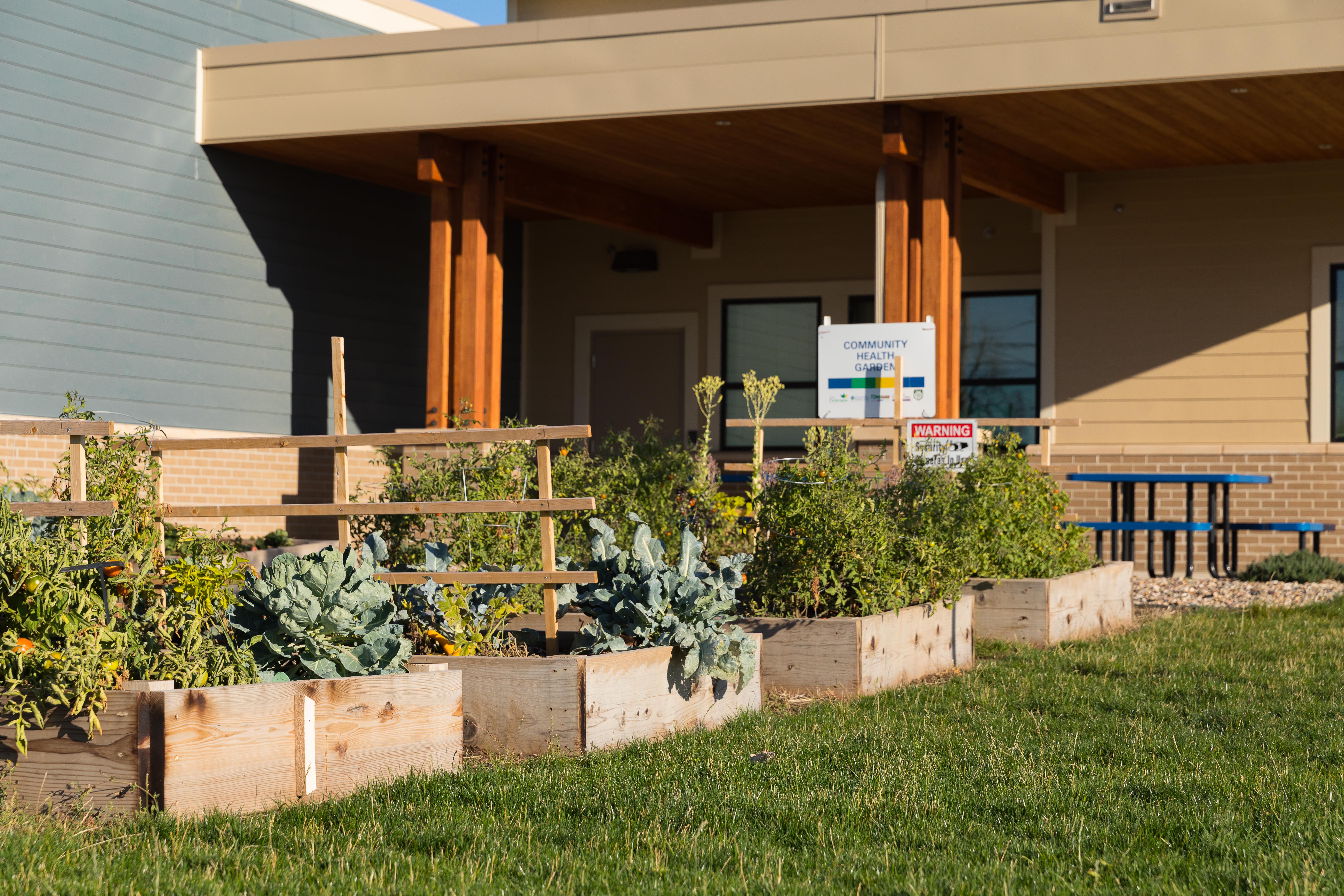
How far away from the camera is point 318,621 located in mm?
4590

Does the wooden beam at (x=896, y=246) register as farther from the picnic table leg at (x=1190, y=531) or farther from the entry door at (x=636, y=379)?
the entry door at (x=636, y=379)

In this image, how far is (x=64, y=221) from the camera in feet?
38.1

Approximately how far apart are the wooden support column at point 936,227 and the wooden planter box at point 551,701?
21.6 feet

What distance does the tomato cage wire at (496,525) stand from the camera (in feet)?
21.8

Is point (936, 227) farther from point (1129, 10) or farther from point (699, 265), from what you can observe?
point (699, 265)

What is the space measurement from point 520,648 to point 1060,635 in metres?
3.55

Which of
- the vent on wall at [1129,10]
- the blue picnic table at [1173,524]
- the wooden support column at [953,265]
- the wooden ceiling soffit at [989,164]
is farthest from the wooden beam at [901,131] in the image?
the blue picnic table at [1173,524]

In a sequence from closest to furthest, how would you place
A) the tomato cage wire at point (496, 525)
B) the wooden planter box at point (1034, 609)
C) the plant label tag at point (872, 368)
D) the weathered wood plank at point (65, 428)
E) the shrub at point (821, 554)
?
the weathered wood plank at point (65, 428) → the shrub at point (821, 554) → the tomato cage wire at point (496, 525) → the wooden planter box at point (1034, 609) → the plant label tag at point (872, 368)

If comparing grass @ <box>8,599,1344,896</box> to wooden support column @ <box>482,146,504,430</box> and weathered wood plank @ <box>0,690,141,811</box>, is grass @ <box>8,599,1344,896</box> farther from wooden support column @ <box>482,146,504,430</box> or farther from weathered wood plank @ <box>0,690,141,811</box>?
wooden support column @ <box>482,146,504,430</box>

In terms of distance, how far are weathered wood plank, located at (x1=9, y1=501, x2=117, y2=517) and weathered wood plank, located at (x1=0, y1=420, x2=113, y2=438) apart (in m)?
0.25

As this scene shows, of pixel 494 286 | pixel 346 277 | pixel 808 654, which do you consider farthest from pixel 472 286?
pixel 808 654

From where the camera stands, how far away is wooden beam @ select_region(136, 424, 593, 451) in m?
5.50

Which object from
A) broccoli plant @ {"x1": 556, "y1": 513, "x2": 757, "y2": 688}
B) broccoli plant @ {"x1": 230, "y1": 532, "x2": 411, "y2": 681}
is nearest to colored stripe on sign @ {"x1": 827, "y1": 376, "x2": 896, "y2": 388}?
broccoli plant @ {"x1": 556, "y1": 513, "x2": 757, "y2": 688}

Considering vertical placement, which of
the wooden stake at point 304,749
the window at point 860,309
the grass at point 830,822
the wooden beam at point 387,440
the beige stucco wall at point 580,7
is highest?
the beige stucco wall at point 580,7
